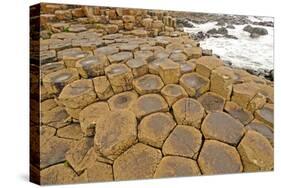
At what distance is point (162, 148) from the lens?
9.41 feet

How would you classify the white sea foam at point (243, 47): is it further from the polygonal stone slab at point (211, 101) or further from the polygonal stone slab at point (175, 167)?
the polygonal stone slab at point (175, 167)

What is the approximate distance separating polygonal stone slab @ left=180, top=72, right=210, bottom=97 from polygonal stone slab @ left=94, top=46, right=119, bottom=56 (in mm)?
518

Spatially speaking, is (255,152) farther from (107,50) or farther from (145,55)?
(107,50)

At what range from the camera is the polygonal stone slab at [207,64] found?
3.04 m

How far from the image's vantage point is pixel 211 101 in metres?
3.04

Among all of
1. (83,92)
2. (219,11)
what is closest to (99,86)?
(83,92)

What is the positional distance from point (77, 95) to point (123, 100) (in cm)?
32

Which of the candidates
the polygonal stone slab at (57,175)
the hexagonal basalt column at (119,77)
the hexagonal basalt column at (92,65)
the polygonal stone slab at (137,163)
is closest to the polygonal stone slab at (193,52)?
the hexagonal basalt column at (119,77)

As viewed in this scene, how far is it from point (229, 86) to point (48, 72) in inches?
51.6

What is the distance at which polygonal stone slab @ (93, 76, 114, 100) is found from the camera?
Result: 9.29ft

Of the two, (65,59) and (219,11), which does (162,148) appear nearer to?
(65,59)

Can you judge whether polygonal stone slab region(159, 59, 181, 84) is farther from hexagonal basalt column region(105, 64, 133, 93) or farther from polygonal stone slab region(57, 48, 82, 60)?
polygonal stone slab region(57, 48, 82, 60)

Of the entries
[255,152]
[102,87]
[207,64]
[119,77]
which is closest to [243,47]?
[207,64]

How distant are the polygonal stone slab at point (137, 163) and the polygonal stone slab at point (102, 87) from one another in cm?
40
